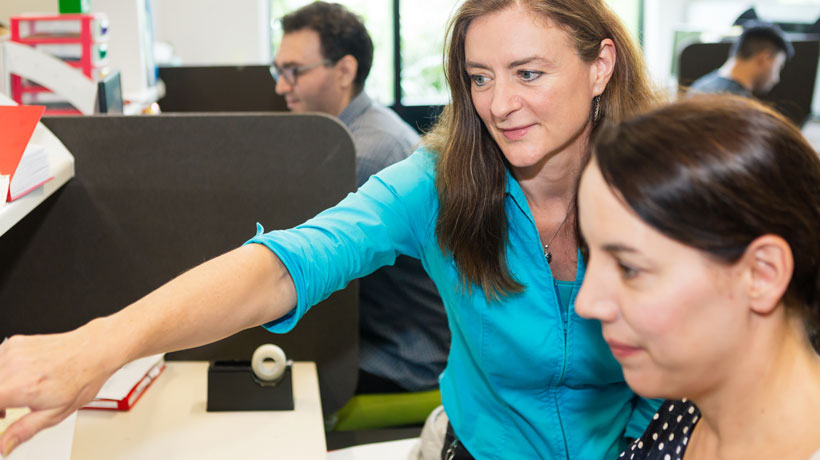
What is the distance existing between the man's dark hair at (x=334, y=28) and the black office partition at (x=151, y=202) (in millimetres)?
1291

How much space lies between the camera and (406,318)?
6.21 ft

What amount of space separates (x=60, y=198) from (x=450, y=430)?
2.74 feet

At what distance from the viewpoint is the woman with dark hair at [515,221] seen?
46.3 inches

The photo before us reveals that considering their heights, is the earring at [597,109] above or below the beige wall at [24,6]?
below

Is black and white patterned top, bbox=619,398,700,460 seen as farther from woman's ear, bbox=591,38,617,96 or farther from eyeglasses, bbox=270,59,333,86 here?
eyeglasses, bbox=270,59,333,86

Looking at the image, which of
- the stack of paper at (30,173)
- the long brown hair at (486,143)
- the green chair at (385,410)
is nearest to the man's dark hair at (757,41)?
the green chair at (385,410)

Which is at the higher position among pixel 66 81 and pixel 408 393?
pixel 66 81

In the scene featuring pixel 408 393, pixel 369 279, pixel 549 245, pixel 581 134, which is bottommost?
pixel 408 393

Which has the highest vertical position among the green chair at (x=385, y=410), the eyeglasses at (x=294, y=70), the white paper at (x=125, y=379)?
the eyeglasses at (x=294, y=70)

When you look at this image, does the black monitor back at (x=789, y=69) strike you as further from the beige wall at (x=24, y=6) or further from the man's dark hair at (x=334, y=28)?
the beige wall at (x=24, y=6)

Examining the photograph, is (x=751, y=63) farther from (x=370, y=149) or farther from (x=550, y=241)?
(x=550, y=241)

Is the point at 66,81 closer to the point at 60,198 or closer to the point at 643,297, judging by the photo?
the point at 60,198

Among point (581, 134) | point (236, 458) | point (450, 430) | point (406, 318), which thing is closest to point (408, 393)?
point (406, 318)

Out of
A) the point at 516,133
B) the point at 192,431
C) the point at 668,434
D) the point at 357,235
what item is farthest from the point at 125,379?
the point at 668,434
